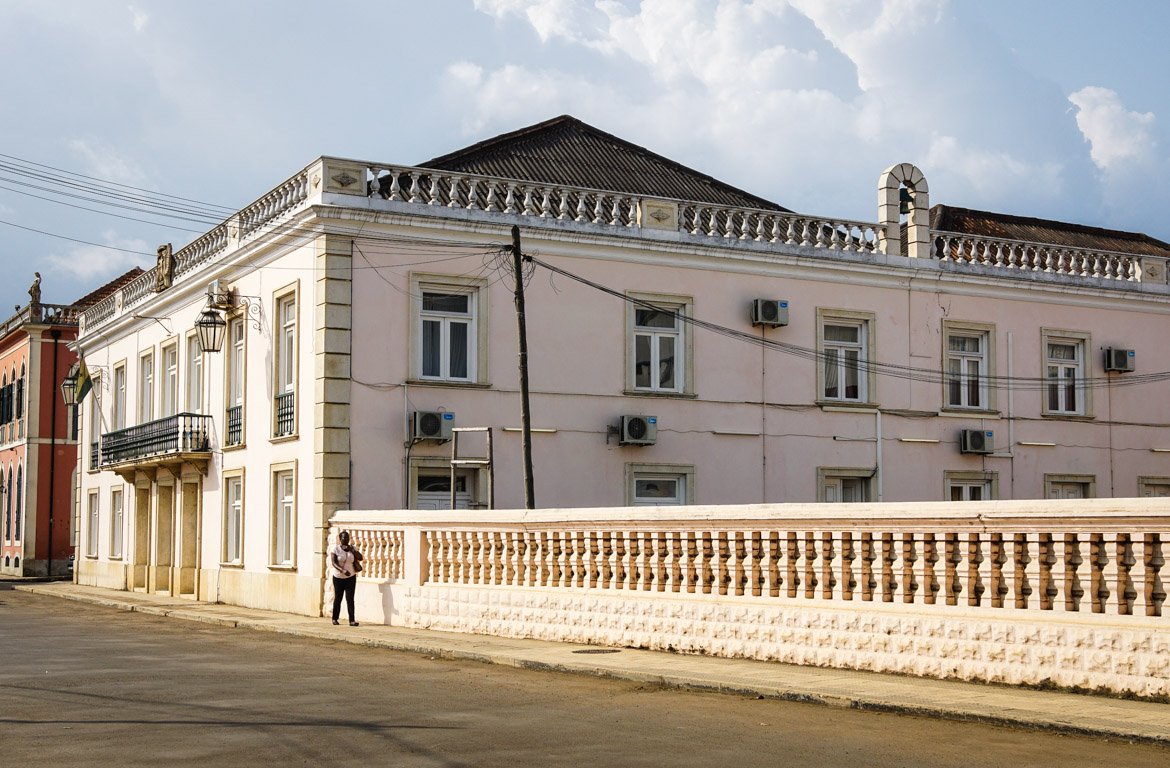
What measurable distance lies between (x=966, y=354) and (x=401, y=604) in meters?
14.5

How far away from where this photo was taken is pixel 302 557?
26.0 metres

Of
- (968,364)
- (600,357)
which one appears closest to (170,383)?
(600,357)

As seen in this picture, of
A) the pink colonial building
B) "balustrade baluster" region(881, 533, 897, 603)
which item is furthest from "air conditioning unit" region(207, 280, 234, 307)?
"balustrade baluster" region(881, 533, 897, 603)

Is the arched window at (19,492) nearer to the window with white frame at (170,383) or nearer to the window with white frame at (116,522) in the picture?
the window with white frame at (116,522)

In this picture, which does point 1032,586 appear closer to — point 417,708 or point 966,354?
point 417,708

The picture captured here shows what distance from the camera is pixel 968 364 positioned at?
31.4 meters

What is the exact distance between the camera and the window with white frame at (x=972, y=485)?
1212 inches

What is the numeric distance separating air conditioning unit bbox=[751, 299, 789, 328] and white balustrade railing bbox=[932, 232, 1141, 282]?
4.23 metres

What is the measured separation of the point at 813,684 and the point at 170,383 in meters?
24.8

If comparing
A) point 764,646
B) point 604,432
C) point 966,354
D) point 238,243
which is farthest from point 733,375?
point 764,646

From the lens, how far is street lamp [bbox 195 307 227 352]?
30.1 m

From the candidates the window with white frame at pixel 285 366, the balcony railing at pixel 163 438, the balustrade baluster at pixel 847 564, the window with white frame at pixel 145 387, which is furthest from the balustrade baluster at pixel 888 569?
the window with white frame at pixel 145 387

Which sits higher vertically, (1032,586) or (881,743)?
(1032,586)

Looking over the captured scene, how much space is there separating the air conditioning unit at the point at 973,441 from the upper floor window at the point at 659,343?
20.2 feet
